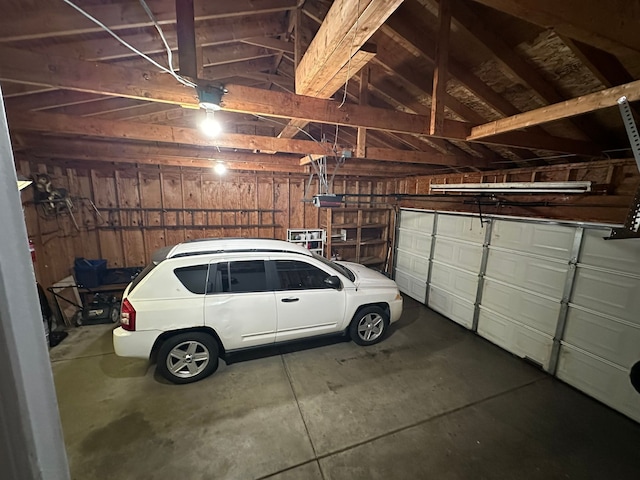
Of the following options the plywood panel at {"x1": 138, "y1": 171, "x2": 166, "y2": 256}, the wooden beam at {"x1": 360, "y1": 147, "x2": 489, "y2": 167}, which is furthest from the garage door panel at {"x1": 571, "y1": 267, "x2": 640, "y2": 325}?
the plywood panel at {"x1": 138, "y1": 171, "x2": 166, "y2": 256}

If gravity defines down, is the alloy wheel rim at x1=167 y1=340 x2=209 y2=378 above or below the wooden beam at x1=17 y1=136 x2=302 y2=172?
below

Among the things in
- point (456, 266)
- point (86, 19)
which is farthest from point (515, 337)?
point (86, 19)

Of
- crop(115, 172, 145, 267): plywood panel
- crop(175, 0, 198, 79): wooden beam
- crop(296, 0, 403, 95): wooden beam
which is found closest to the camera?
crop(296, 0, 403, 95): wooden beam

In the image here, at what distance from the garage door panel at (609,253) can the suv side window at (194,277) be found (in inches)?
182

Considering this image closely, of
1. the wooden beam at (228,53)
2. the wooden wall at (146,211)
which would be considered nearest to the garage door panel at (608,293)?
the wooden beam at (228,53)

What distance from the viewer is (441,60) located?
2.32 m

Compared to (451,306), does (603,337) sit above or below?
above

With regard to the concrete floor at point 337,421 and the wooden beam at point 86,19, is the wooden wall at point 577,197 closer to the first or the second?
the concrete floor at point 337,421

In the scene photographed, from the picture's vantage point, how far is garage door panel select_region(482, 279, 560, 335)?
12.0ft

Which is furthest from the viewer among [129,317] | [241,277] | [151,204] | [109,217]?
[151,204]

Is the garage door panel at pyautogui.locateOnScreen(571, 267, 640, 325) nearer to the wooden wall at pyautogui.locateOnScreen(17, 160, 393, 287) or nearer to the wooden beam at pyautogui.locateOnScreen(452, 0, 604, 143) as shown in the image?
the wooden beam at pyautogui.locateOnScreen(452, 0, 604, 143)

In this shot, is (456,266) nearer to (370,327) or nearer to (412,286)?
(412,286)

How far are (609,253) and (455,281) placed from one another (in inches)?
88.3

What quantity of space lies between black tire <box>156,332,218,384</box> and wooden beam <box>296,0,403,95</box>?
2.95 m
